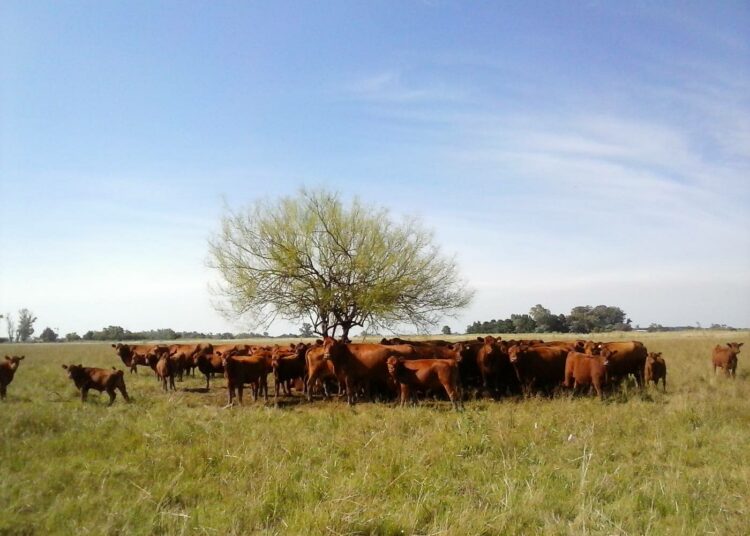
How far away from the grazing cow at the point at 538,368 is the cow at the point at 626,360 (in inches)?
50.3

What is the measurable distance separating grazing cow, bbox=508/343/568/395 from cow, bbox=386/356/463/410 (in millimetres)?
2382

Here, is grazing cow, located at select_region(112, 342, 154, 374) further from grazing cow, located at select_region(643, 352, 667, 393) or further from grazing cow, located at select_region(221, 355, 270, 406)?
grazing cow, located at select_region(643, 352, 667, 393)

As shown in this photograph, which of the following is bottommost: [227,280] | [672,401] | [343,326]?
[672,401]

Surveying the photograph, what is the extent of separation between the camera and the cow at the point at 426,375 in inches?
452

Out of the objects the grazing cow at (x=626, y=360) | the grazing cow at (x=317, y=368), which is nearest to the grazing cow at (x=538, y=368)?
the grazing cow at (x=626, y=360)

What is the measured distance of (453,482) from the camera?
593cm

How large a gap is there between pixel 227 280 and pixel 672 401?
Answer: 14.6 metres

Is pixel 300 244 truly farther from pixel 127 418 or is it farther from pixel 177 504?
pixel 177 504

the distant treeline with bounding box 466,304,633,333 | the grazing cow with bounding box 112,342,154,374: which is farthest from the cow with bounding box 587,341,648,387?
the distant treeline with bounding box 466,304,633,333

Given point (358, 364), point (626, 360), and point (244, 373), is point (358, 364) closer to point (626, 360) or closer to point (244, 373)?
point (244, 373)

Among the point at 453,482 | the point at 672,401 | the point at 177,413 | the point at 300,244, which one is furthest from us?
the point at 300,244

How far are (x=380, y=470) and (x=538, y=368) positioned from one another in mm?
8425

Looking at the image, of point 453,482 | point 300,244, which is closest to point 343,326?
point 300,244

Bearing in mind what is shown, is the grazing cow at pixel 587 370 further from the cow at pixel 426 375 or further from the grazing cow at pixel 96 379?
the grazing cow at pixel 96 379
